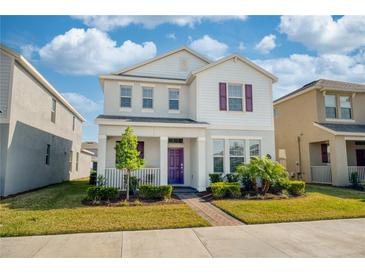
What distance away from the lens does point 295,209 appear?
9.35 m

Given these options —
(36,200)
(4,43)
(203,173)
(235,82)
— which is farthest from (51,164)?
(235,82)

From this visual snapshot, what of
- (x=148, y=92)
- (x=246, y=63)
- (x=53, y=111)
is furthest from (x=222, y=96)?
(x=53, y=111)

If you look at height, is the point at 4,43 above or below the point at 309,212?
above

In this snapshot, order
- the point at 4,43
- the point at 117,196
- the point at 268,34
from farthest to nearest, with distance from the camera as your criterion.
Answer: the point at 4,43 → the point at 117,196 → the point at 268,34

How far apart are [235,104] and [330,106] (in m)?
8.32

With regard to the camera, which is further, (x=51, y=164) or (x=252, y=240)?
(x=51, y=164)

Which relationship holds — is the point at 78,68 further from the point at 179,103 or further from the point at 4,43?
the point at 179,103

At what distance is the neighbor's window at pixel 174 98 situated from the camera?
50.9ft

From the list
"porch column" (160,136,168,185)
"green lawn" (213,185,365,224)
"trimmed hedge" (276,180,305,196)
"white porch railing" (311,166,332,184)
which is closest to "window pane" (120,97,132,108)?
"porch column" (160,136,168,185)

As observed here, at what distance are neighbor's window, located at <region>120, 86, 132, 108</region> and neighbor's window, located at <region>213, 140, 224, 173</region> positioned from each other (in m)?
5.62

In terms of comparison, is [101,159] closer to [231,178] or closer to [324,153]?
[231,178]

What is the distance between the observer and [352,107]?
1830 centimetres

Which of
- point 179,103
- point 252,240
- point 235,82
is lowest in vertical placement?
point 252,240

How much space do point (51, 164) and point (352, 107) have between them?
21.9 m
